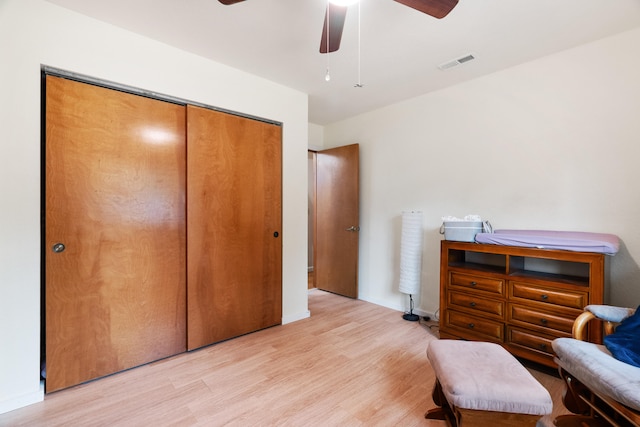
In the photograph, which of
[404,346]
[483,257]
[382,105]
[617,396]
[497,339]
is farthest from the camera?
[382,105]

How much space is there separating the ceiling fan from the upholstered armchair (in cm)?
180

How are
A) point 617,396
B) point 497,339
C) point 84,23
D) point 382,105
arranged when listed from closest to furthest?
point 617,396, point 84,23, point 497,339, point 382,105

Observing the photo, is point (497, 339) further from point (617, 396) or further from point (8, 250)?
point (8, 250)

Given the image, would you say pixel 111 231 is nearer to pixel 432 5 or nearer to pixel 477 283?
pixel 432 5

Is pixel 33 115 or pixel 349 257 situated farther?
pixel 349 257

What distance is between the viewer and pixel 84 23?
192 cm

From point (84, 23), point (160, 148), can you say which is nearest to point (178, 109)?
point (160, 148)

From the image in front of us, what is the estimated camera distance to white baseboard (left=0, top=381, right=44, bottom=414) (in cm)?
168

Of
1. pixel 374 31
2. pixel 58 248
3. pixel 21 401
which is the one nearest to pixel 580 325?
pixel 374 31

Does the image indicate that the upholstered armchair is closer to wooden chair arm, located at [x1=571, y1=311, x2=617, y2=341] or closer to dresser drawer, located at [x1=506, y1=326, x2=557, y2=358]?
wooden chair arm, located at [x1=571, y1=311, x2=617, y2=341]

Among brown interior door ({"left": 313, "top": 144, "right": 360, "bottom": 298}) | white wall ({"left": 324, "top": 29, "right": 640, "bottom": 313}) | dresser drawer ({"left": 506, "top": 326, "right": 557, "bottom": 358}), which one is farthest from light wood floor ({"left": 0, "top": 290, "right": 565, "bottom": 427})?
brown interior door ({"left": 313, "top": 144, "right": 360, "bottom": 298})

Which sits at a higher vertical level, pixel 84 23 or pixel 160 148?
pixel 84 23

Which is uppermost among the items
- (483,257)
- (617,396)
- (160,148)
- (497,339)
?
(160,148)

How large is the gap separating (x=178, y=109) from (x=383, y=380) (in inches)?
103
